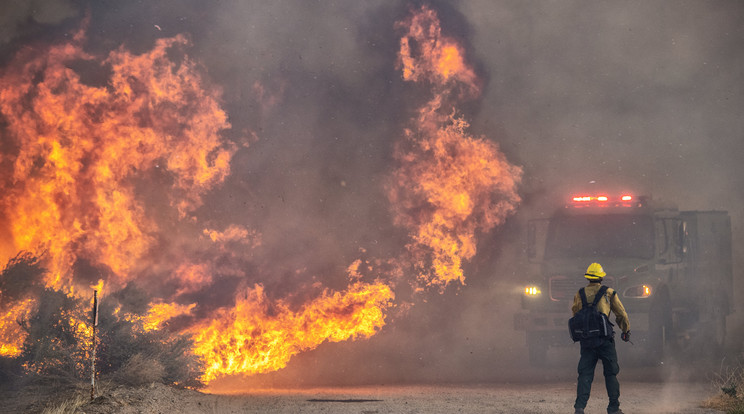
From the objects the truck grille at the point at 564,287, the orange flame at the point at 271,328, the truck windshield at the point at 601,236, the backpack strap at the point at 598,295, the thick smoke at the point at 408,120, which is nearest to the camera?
the backpack strap at the point at 598,295

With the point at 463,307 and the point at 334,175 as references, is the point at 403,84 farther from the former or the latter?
the point at 463,307

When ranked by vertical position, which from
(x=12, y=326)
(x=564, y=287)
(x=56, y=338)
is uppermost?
(x=564, y=287)

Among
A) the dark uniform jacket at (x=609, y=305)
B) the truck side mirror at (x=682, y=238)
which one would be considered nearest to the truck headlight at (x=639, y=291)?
the truck side mirror at (x=682, y=238)

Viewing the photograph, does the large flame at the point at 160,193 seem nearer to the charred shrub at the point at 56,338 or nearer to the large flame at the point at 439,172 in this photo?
the large flame at the point at 439,172

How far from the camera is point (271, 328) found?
15.1 meters

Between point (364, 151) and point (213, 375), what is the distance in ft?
33.8

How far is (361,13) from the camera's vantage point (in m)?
23.0

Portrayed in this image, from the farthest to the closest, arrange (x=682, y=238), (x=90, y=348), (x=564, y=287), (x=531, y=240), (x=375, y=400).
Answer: (x=531, y=240) < (x=564, y=287) < (x=682, y=238) < (x=375, y=400) < (x=90, y=348)

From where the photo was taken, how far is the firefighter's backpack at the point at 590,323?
30.1ft

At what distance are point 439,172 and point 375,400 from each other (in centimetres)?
1089

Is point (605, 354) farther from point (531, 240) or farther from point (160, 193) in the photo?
point (160, 193)

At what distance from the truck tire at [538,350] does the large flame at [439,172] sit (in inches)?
208

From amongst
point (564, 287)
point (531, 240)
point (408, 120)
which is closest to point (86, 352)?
point (531, 240)

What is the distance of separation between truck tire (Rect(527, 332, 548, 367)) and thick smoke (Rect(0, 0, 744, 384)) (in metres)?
0.88
